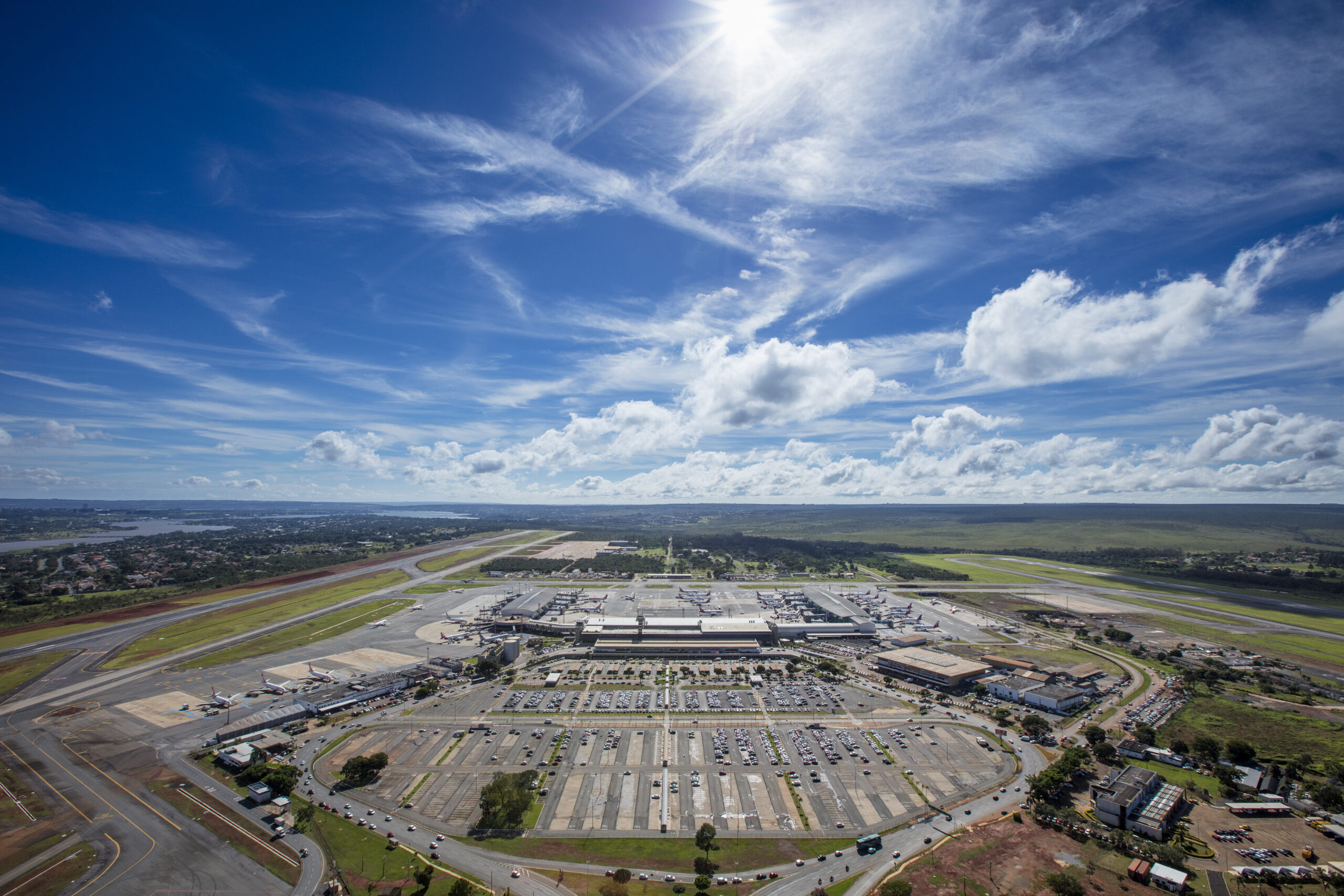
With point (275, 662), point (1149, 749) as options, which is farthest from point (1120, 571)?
point (275, 662)

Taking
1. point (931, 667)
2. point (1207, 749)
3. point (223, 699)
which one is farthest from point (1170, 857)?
point (223, 699)

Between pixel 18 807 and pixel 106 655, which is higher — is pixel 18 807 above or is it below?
below

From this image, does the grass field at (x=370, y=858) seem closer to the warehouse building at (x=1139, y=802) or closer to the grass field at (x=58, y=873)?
the grass field at (x=58, y=873)

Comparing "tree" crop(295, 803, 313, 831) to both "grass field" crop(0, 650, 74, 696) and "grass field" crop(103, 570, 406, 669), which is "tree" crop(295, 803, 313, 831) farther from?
"grass field" crop(103, 570, 406, 669)

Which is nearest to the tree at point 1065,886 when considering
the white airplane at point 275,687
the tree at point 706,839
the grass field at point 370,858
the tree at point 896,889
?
the tree at point 896,889

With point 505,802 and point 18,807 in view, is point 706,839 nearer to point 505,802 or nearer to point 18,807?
point 505,802

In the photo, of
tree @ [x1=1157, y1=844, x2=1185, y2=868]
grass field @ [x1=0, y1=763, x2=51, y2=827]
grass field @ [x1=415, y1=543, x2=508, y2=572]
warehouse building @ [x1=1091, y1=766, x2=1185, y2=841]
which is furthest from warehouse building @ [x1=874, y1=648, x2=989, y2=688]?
grass field @ [x1=415, y1=543, x2=508, y2=572]
